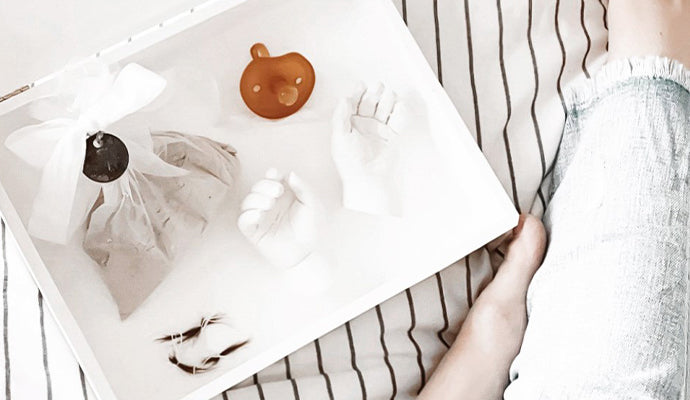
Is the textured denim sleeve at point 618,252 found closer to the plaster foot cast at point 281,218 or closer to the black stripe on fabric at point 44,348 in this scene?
the plaster foot cast at point 281,218

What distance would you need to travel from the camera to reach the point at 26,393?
0.70 metres

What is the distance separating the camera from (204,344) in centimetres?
71

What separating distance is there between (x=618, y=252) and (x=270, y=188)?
0.33 meters

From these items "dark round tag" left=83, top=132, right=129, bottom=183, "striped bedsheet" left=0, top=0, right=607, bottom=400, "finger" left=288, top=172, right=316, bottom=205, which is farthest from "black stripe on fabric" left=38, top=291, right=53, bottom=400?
"finger" left=288, top=172, right=316, bottom=205

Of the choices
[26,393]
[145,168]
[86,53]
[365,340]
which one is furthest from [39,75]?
[365,340]

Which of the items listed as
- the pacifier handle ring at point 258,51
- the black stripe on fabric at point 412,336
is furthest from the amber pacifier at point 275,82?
the black stripe on fabric at point 412,336

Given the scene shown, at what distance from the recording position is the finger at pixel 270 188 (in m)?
0.71

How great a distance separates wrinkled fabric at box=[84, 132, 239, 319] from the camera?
0.71 metres

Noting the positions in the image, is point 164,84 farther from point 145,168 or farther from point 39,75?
point 39,75

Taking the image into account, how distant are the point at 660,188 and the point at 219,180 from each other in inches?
16.4

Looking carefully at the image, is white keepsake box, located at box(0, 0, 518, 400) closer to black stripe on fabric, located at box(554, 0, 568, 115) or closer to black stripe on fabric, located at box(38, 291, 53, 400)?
black stripe on fabric, located at box(38, 291, 53, 400)

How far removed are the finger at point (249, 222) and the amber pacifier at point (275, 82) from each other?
0.11 meters

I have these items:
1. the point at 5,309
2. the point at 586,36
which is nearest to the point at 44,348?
the point at 5,309

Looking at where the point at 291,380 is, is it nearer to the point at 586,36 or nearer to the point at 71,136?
the point at 71,136
